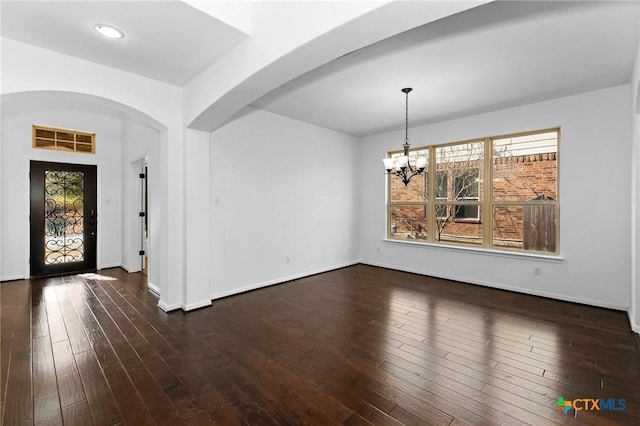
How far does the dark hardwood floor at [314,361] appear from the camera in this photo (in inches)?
76.9

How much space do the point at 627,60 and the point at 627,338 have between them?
2902 mm

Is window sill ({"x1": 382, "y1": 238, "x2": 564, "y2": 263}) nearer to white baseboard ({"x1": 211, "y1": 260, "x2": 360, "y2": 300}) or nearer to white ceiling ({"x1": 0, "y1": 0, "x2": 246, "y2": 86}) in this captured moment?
white baseboard ({"x1": 211, "y1": 260, "x2": 360, "y2": 300})

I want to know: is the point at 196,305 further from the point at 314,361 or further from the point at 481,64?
the point at 481,64

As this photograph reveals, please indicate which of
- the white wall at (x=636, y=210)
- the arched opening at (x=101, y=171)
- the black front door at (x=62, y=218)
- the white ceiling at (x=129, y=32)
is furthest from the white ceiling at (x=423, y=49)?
the black front door at (x=62, y=218)

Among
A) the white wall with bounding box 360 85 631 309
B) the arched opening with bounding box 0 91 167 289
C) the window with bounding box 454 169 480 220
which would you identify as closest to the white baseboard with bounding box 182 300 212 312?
the arched opening with bounding box 0 91 167 289

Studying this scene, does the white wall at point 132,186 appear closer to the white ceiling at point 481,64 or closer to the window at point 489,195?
the white ceiling at point 481,64

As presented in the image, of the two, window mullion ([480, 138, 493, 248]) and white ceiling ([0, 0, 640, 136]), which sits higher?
white ceiling ([0, 0, 640, 136])

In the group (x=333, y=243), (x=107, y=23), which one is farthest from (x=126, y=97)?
(x=333, y=243)

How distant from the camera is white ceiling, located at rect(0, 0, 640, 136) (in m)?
2.30

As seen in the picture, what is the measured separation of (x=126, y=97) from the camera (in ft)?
11.0

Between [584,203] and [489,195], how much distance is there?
122cm

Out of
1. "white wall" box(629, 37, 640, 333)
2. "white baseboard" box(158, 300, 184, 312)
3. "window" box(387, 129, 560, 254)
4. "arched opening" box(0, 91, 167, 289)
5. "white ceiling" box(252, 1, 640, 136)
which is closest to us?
"white ceiling" box(252, 1, 640, 136)

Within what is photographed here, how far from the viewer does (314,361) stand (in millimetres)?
2576

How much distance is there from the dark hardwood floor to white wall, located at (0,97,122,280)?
1523 mm
